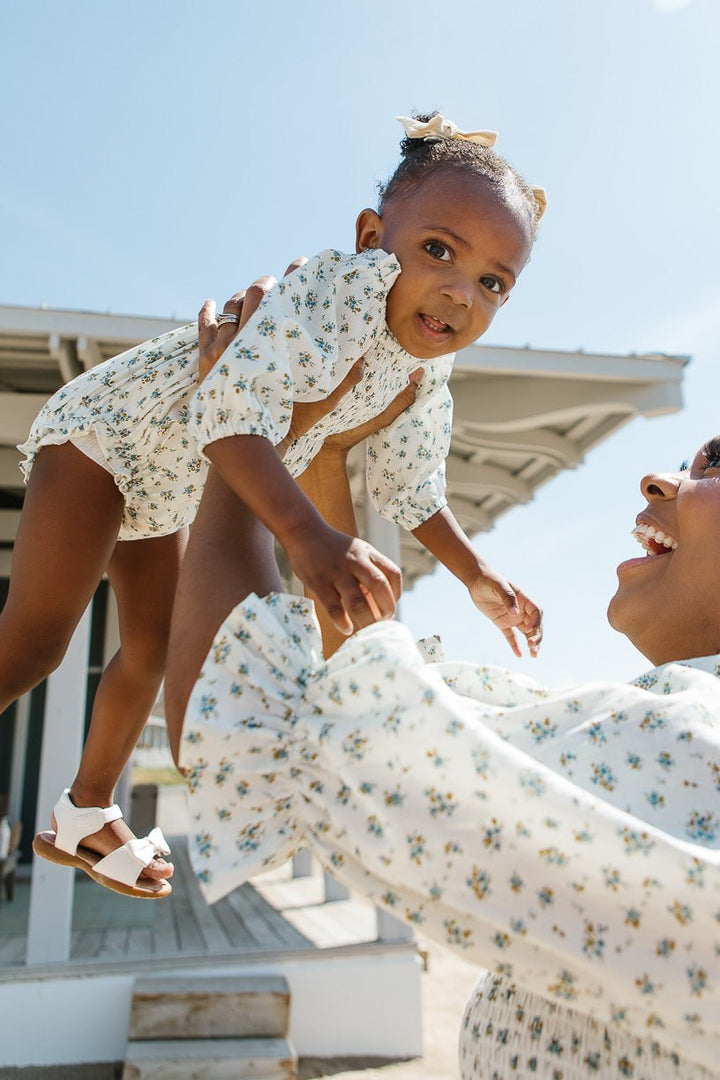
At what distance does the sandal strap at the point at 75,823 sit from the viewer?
160cm

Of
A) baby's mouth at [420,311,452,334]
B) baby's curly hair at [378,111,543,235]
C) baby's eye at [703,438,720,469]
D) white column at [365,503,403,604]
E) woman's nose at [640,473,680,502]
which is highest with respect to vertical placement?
white column at [365,503,403,604]

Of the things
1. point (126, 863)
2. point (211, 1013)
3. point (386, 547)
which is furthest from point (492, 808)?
point (386, 547)

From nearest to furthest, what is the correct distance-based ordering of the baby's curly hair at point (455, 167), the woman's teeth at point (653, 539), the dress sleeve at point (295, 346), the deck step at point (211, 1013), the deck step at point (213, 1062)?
the dress sleeve at point (295, 346) → the woman's teeth at point (653, 539) → the baby's curly hair at point (455, 167) → the deck step at point (213, 1062) → the deck step at point (211, 1013)

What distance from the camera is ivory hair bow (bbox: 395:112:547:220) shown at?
1537mm

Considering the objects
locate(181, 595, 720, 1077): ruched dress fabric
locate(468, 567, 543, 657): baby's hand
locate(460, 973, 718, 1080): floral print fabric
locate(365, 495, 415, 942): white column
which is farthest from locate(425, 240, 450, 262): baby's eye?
locate(365, 495, 415, 942): white column

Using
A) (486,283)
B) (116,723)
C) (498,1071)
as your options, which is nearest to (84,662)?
(116,723)

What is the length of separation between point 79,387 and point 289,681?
920 millimetres

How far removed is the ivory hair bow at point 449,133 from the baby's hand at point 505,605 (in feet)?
2.16

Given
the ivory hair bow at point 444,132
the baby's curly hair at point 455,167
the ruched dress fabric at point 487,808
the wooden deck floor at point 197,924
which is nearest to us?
the ruched dress fabric at point 487,808

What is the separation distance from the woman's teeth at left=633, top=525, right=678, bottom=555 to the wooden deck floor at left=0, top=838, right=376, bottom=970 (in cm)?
415

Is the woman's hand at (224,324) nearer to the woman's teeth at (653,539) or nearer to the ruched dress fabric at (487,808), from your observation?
the ruched dress fabric at (487,808)

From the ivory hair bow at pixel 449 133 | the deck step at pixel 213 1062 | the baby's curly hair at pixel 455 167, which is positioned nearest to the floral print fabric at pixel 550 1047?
the baby's curly hair at pixel 455 167

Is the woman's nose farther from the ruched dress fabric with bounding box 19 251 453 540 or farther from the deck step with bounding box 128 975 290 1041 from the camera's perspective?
the deck step with bounding box 128 975 290 1041

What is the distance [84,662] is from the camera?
488cm
